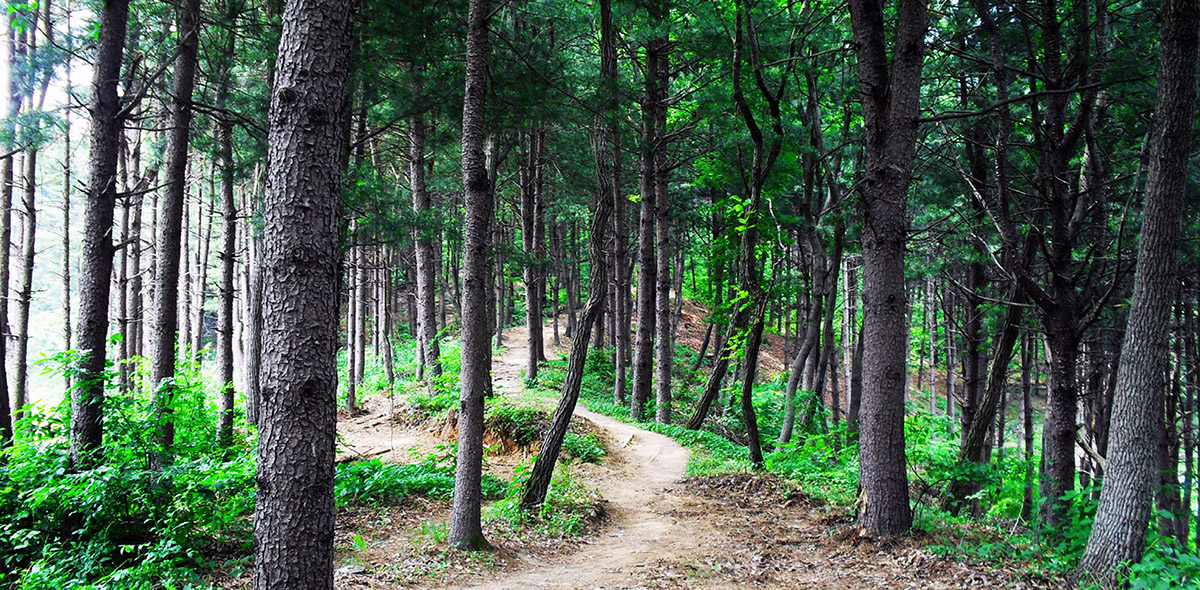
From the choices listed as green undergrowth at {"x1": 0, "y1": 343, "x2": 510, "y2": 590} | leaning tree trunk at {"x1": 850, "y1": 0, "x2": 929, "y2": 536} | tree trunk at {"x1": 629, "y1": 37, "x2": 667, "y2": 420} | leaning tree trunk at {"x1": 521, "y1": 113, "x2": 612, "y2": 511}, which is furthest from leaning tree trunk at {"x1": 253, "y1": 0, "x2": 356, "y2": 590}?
tree trunk at {"x1": 629, "y1": 37, "x2": 667, "y2": 420}

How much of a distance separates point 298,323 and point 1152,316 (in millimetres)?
6755

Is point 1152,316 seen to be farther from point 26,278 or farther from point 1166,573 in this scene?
point 26,278

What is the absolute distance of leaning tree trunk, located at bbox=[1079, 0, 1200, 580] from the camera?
5578mm

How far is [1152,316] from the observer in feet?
18.5

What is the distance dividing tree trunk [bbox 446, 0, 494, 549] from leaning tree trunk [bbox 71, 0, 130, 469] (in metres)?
3.93

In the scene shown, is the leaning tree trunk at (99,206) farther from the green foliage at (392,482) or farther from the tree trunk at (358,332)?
the tree trunk at (358,332)

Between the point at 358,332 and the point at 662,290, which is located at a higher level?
the point at 662,290

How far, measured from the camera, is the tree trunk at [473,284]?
6484mm

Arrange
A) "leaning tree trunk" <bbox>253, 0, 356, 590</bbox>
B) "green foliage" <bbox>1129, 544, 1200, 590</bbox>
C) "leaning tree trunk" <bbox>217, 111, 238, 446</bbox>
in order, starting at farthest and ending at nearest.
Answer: "leaning tree trunk" <bbox>217, 111, 238, 446</bbox> → "green foliage" <bbox>1129, 544, 1200, 590</bbox> → "leaning tree trunk" <bbox>253, 0, 356, 590</bbox>

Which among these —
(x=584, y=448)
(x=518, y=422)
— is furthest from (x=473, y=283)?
(x=518, y=422)

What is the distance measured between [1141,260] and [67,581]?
9311 mm

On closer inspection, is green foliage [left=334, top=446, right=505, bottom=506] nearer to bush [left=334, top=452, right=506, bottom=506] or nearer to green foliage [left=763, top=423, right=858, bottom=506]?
bush [left=334, top=452, right=506, bottom=506]

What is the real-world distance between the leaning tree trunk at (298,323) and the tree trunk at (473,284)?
9.18 ft

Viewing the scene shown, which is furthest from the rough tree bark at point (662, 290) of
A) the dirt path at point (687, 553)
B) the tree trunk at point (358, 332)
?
the tree trunk at point (358, 332)
